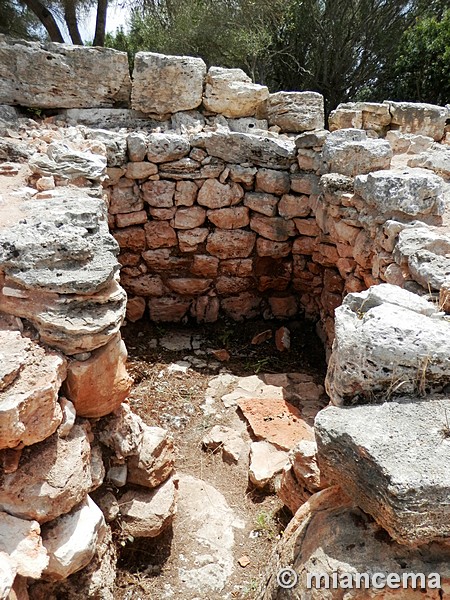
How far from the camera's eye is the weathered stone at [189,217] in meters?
5.12

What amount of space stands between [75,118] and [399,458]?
Result: 478 cm

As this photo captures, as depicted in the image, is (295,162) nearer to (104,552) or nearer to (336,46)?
(104,552)

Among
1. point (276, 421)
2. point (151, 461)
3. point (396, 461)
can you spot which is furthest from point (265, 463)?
point (396, 461)

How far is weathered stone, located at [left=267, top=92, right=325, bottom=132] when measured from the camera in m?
5.28

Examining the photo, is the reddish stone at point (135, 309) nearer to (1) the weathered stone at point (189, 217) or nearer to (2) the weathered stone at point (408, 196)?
(1) the weathered stone at point (189, 217)

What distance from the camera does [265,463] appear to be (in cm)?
347

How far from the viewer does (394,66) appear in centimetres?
920

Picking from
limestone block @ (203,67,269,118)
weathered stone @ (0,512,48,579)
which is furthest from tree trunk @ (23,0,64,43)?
weathered stone @ (0,512,48,579)

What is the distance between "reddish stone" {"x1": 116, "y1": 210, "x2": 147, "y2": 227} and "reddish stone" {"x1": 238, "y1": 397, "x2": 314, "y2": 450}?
2.19 metres

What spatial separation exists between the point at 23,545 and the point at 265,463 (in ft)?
6.44

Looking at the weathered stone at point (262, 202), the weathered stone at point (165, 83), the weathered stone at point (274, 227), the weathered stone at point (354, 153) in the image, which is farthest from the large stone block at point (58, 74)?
the weathered stone at point (354, 153)

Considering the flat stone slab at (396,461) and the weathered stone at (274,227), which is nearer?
the flat stone slab at (396,461)

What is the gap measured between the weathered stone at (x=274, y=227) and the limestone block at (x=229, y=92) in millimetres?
1208

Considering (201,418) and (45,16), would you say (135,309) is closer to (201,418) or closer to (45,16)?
(201,418)
